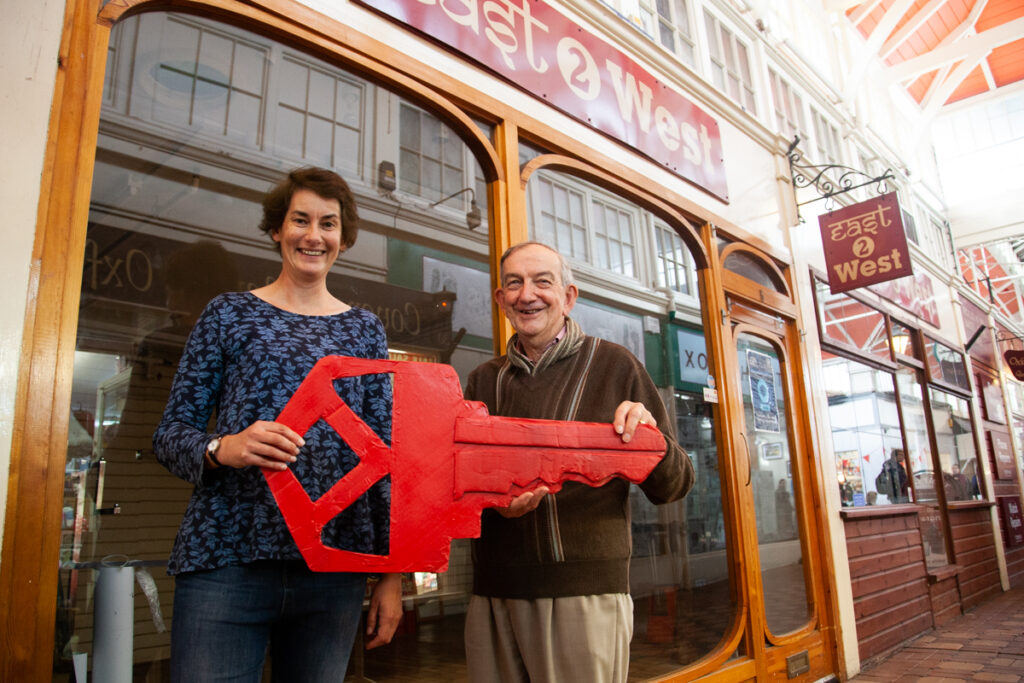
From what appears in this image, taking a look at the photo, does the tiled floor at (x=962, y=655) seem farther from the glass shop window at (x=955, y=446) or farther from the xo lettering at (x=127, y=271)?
the xo lettering at (x=127, y=271)

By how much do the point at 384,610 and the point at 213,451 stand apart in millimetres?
469

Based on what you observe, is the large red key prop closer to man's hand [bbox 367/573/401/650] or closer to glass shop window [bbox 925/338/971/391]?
man's hand [bbox 367/573/401/650]

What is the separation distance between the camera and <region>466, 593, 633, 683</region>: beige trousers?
54.5 inches

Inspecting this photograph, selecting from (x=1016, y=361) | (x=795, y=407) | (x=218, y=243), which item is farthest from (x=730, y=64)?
(x=1016, y=361)

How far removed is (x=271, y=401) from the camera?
127cm

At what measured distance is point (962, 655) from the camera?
4715 mm

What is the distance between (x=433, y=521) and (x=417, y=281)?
2436mm

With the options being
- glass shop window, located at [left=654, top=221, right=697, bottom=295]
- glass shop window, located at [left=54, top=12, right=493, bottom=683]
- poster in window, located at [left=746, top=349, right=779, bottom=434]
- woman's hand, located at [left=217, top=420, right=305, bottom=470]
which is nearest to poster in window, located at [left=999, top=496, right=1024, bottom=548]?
poster in window, located at [left=746, top=349, right=779, bottom=434]

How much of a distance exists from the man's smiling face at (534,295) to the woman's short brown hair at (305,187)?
40 centimetres

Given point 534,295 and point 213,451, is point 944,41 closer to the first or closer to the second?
point 534,295

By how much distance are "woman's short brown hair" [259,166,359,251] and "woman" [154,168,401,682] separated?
0.03m

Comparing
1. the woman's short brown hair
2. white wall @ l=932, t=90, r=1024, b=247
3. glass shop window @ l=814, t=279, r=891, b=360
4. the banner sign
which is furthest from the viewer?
white wall @ l=932, t=90, r=1024, b=247

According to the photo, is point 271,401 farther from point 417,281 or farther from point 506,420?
point 417,281

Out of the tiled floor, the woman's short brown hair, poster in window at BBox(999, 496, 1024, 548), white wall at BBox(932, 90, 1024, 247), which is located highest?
white wall at BBox(932, 90, 1024, 247)
